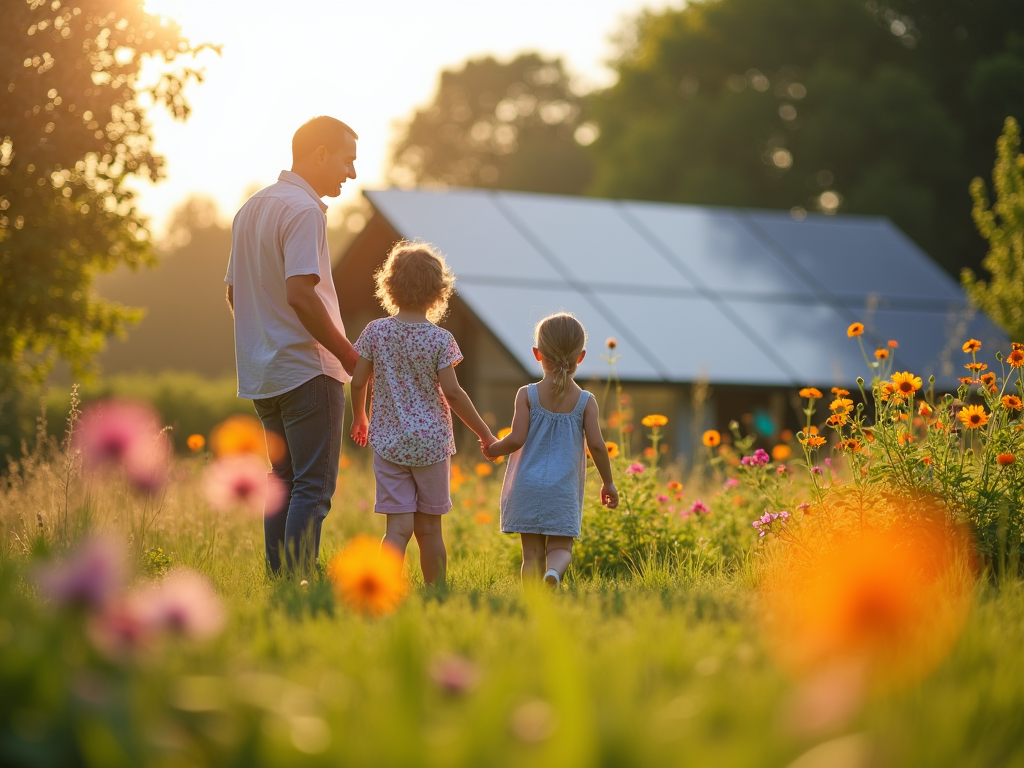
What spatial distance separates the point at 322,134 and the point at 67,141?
247 cm

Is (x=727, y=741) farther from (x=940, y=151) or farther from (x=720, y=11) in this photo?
(x=720, y=11)

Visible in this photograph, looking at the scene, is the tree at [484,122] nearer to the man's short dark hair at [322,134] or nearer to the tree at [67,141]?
the tree at [67,141]

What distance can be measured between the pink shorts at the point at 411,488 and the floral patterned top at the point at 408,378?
47 mm

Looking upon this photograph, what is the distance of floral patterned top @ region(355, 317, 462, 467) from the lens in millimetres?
3963

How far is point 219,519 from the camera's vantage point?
525 cm

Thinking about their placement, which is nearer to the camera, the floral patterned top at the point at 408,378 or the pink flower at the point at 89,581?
the pink flower at the point at 89,581

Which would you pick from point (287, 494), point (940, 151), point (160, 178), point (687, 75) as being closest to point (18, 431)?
point (160, 178)

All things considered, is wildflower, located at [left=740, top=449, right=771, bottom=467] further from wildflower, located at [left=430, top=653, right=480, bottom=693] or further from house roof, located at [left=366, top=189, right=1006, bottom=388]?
house roof, located at [left=366, top=189, right=1006, bottom=388]

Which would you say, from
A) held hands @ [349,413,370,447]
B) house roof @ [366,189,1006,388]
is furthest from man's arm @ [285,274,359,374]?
house roof @ [366,189,1006,388]

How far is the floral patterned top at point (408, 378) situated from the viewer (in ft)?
13.0

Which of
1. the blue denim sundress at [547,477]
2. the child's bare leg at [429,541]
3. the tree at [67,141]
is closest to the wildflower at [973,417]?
the blue denim sundress at [547,477]

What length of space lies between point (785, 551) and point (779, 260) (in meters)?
8.79

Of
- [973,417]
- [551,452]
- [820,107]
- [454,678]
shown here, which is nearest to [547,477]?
[551,452]

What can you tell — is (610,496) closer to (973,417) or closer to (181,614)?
(973,417)
